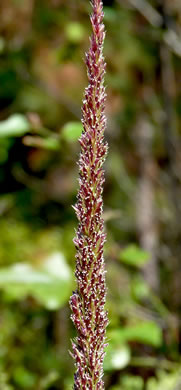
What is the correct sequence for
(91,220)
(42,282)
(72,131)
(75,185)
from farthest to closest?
(75,185) < (42,282) < (72,131) < (91,220)

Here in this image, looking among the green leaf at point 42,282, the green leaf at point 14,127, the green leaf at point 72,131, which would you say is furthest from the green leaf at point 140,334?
the green leaf at point 14,127

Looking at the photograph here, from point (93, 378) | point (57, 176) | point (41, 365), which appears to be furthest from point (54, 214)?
point (93, 378)

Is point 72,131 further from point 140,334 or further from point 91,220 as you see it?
point 91,220

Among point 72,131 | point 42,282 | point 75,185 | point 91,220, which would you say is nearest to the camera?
point 91,220

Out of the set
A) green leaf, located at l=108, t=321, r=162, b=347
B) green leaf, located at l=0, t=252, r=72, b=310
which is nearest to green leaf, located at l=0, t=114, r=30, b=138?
green leaf, located at l=0, t=252, r=72, b=310

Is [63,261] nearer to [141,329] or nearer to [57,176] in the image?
[141,329]

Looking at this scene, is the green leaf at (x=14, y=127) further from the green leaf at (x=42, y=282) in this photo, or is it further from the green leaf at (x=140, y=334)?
the green leaf at (x=140, y=334)

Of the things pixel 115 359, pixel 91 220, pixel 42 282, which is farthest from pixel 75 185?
pixel 91 220
